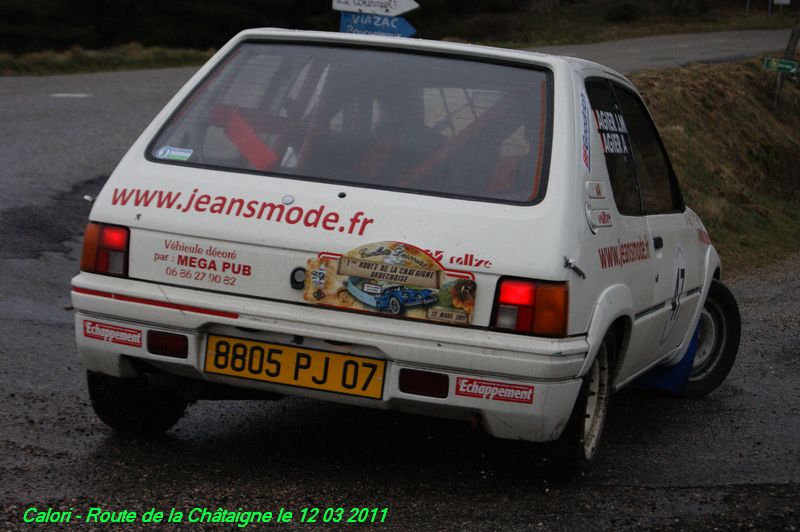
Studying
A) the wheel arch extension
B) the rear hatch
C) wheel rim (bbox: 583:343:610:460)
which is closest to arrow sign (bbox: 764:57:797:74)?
the wheel arch extension

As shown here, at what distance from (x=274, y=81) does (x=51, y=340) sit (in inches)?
104

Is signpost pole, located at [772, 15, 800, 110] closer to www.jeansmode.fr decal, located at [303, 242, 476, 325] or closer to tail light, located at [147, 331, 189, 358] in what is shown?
www.jeansmode.fr decal, located at [303, 242, 476, 325]

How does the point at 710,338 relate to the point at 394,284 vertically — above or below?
below

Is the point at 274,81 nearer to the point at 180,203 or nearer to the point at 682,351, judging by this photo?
the point at 180,203

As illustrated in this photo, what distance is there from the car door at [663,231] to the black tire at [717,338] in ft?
2.35

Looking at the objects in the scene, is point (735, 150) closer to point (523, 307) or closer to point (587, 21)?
point (523, 307)

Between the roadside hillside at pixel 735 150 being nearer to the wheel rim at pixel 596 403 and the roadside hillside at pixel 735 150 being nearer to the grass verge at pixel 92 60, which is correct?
the wheel rim at pixel 596 403

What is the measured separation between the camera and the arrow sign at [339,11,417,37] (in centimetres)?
1186

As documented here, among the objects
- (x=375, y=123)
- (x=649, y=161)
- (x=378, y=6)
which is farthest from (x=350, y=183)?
(x=378, y=6)

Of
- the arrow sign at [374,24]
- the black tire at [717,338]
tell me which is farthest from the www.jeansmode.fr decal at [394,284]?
the arrow sign at [374,24]

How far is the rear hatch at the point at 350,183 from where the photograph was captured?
4145mm

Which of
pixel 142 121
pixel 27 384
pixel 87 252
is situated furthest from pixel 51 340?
pixel 142 121

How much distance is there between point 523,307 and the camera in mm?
4098

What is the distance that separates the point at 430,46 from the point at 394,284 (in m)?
1.15
